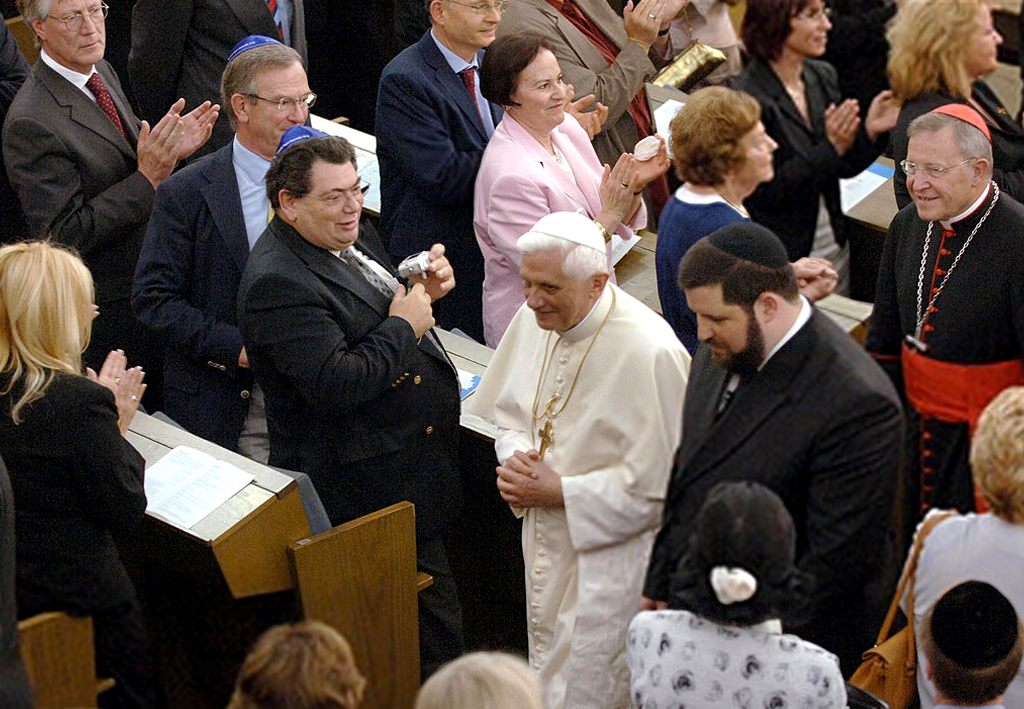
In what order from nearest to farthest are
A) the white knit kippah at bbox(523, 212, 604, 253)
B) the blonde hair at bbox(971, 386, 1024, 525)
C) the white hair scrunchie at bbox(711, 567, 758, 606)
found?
the white hair scrunchie at bbox(711, 567, 758, 606), the blonde hair at bbox(971, 386, 1024, 525), the white knit kippah at bbox(523, 212, 604, 253)

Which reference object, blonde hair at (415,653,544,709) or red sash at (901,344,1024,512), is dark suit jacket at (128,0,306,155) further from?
blonde hair at (415,653,544,709)

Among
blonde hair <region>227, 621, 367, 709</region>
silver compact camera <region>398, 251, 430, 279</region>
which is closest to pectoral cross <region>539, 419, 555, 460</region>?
silver compact camera <region>398, 251, 430, 279</region>

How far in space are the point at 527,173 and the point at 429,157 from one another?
1.32 ft

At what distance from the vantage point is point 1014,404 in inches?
113

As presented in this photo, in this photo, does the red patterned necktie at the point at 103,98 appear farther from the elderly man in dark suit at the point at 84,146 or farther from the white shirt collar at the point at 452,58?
the white shirt collar at the point at 452,58

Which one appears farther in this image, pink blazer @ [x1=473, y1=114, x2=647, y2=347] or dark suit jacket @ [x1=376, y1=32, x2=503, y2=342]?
dark suit jacket @ [x1=376, y1=32, x2=503, y2=342]

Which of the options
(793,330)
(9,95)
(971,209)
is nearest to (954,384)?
(971,209)

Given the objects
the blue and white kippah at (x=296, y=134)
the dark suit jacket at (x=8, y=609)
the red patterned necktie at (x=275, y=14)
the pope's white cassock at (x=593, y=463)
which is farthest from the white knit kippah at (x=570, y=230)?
the red patterned necktie at (x=275, y=14)

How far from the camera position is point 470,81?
4.50 m

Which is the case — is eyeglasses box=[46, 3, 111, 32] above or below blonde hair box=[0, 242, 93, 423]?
above

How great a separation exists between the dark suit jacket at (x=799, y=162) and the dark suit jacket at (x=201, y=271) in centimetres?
182

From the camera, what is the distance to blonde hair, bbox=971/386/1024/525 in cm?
281

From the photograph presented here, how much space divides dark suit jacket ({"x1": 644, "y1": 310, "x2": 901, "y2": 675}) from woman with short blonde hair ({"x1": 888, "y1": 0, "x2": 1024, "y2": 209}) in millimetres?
2173

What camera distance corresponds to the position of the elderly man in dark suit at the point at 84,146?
427cm
